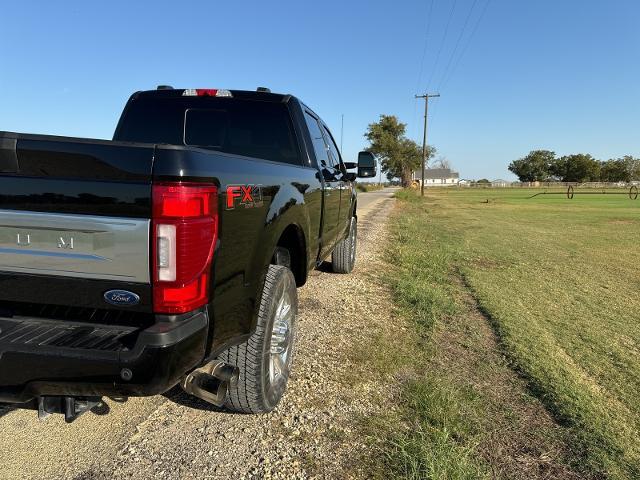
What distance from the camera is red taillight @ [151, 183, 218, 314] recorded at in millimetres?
1737

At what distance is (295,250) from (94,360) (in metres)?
1.87

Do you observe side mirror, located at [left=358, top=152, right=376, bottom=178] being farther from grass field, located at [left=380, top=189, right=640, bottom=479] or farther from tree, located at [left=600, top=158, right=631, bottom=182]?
tree, located at [left=600, top=158, right=631, bottom=182]

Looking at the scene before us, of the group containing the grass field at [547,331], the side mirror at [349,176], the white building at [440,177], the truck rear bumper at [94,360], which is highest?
the white building at [440,177]

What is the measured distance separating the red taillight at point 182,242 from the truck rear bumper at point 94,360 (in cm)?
10

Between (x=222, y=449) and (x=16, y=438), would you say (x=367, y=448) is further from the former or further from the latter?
(x=16, y=438)

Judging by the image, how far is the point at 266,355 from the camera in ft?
8.45

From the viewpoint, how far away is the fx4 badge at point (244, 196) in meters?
2.03

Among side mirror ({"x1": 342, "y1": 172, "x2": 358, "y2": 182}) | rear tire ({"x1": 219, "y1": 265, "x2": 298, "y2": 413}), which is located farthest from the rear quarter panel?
side mirror ({"x1": 342, "y1": 172, "x2": 358, "y2": 182})

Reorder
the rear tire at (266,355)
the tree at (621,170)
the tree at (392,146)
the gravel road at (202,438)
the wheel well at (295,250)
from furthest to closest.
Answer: the tree at (621,170)
the tree at (392,146)
the wheel well at (295,250)
the rear tire at (266,355)
the gravel road at (202,438)

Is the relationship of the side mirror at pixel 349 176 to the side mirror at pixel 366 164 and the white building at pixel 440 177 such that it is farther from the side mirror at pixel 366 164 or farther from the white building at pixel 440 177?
the white building at pixel 440 177

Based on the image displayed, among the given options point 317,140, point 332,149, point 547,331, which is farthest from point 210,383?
point 332,149

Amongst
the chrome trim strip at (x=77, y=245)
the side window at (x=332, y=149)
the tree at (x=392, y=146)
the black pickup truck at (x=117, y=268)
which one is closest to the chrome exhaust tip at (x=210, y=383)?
the black pickup truck at (x=117, y=268)

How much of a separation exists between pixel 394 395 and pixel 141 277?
2.02 metres

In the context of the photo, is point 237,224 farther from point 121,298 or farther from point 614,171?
point 614,171
